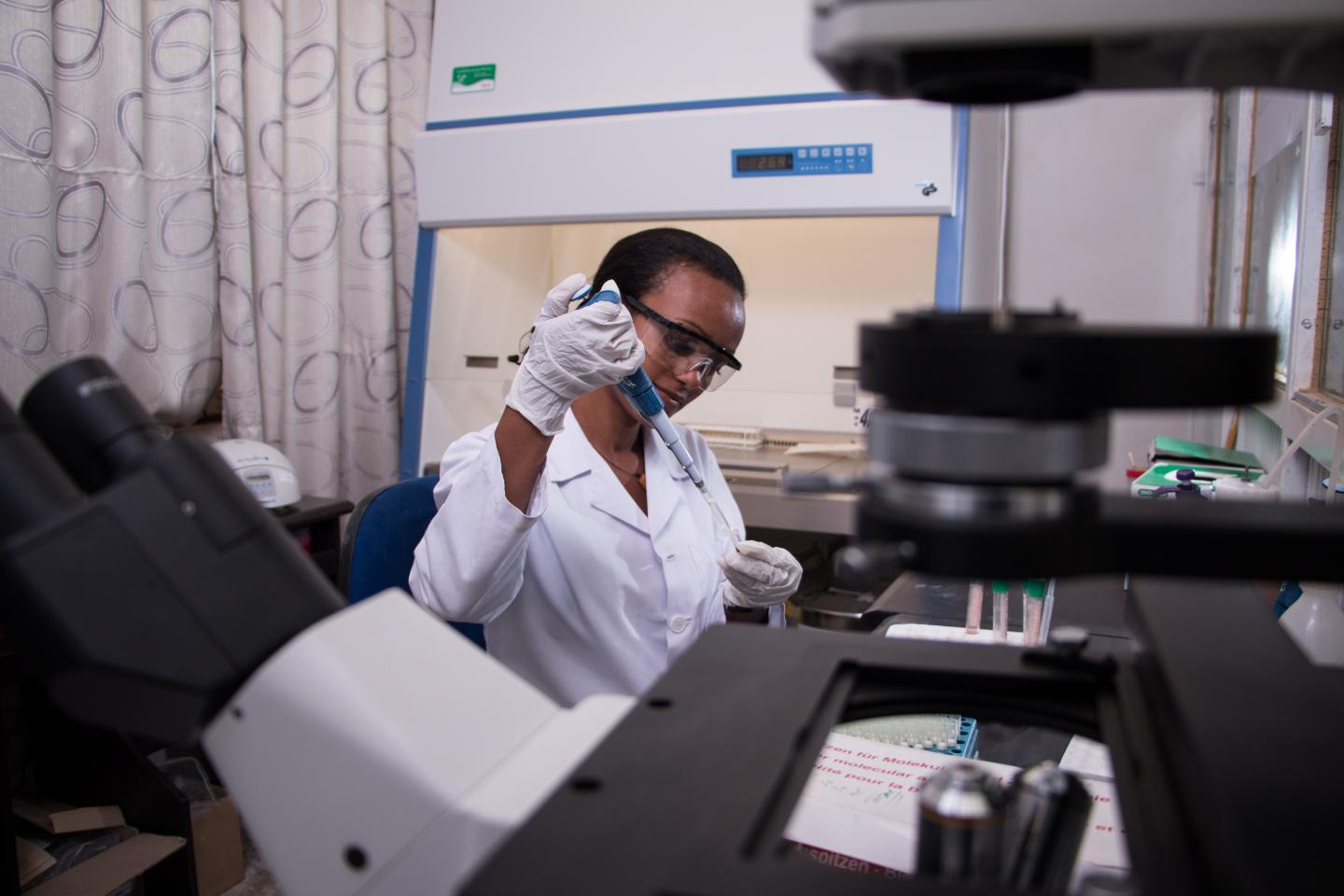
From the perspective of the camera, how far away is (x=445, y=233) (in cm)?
282

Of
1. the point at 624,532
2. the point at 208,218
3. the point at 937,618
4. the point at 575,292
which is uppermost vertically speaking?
the point at 208,218

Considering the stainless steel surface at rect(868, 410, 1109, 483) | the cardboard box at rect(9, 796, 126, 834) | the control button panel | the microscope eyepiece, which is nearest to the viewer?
the stainless steel surface at rect(868, 410, 1109, 483)

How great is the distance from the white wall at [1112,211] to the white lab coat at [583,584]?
1.92 m

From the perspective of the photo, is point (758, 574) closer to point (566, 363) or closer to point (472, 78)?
point (566, 363)

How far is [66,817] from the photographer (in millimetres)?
2031

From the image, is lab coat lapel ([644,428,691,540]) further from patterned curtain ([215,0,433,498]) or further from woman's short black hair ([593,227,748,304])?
patterned curtain ([215,0,433,498])

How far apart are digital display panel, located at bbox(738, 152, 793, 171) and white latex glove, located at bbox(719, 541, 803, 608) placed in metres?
1.04

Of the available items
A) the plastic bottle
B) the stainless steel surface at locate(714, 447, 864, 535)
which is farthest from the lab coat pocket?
the plastic bottle

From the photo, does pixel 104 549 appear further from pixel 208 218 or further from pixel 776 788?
pixel 208 218

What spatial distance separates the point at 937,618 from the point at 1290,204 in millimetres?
1155

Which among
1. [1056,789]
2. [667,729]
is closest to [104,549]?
[667,729]

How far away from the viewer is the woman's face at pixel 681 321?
1640 millimetres

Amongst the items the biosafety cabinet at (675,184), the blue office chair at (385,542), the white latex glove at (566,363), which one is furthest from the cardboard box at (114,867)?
the white latex glove at (566,363)

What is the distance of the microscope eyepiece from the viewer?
59 centimetres
